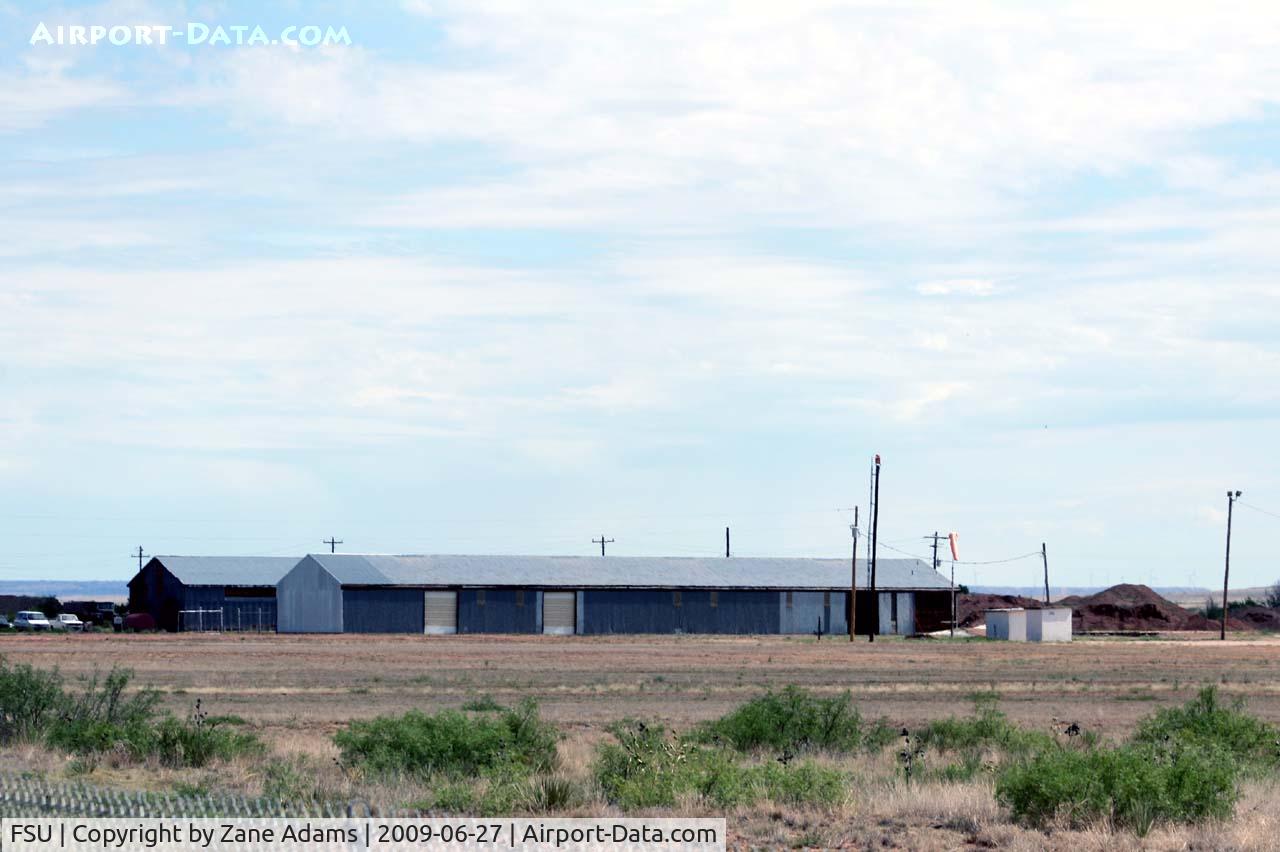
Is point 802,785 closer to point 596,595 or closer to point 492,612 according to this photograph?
point 492,612

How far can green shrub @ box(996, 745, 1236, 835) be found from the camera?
15.3 meters

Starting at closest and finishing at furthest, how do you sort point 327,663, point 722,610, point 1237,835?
point 1237,835, point 327,663, point 722,610

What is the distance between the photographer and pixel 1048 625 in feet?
303

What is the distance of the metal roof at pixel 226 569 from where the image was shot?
329ft

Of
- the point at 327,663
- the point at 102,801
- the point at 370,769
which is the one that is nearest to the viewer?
the point at 102,801

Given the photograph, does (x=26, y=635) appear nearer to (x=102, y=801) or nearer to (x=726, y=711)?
(x=726, y=711)

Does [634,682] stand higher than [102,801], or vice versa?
[102,801]

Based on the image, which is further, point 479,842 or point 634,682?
point 634,682

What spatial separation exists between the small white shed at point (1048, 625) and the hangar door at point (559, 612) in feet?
88.9

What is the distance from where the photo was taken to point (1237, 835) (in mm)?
14617

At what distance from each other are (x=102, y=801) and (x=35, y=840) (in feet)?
2.91

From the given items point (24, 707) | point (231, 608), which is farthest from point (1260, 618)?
point (24, 707)

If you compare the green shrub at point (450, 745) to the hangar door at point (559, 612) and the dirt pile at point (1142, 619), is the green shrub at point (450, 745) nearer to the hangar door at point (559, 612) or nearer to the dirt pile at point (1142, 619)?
the hangar door at point (559, 612)

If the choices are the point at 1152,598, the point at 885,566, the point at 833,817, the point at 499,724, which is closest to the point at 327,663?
the point at 499,724
